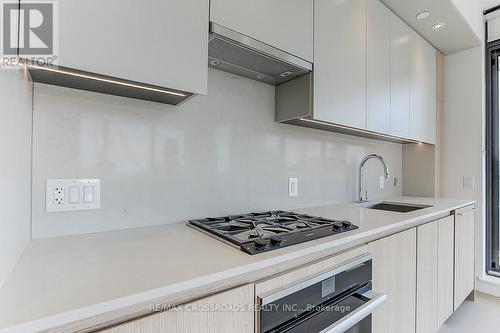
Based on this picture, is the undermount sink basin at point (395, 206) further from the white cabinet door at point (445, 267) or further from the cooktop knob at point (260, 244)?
the cooktop knob at point (260, 244)

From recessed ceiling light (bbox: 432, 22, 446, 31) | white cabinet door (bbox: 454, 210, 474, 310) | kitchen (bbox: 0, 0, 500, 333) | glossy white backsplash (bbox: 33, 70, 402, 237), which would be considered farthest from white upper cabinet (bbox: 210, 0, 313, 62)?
white cabinet door (bbox: 454, 210, 474, 310)

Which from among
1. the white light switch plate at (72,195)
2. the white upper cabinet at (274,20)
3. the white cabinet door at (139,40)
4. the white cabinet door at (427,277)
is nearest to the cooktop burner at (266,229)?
the white light switch plate at (72,195)

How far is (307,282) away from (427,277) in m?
1.19

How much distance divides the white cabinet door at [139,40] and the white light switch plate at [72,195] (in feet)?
1.49

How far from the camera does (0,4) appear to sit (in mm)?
642

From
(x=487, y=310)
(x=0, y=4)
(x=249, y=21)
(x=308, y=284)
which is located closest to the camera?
(x=0, y=4)

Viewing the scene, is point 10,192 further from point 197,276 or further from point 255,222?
point 255,222

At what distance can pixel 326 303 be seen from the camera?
98cm

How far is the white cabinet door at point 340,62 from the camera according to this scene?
143 centimetres

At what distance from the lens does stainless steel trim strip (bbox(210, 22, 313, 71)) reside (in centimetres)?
106

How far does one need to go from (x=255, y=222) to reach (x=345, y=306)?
49 centimetres

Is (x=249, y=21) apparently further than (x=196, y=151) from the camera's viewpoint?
No

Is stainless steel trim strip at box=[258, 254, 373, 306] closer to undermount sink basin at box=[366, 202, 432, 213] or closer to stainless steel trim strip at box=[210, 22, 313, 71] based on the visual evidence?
stainless steel trim strip at box=[210, 22, 313, 71]

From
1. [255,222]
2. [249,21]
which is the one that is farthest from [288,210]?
[249,21]
